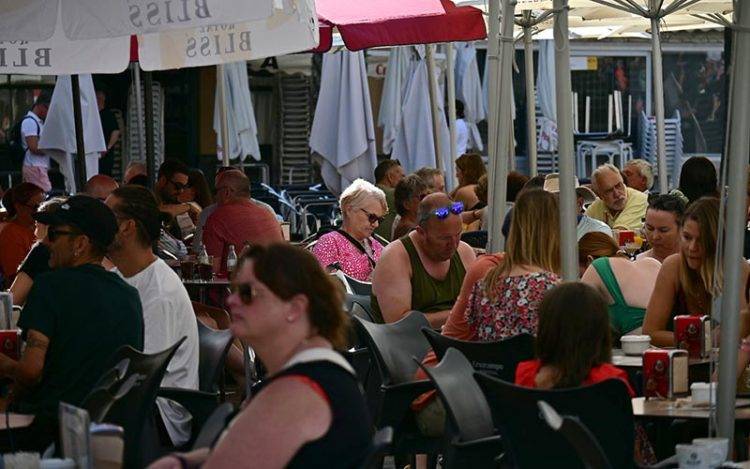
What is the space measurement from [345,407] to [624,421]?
152 cm

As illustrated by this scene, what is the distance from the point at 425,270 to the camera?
8.94 metres

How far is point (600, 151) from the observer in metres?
27.6

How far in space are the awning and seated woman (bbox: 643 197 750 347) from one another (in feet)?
17.0

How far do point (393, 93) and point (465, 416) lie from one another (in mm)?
15769

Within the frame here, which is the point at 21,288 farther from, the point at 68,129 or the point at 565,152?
the point at 68,129

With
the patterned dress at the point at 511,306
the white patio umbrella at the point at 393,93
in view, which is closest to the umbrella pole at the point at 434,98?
the white patio umbrella at the point at 393,93

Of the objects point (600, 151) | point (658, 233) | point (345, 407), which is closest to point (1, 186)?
point (600, 151)

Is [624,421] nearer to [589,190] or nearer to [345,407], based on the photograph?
[345,407]

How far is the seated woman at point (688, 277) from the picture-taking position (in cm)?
792

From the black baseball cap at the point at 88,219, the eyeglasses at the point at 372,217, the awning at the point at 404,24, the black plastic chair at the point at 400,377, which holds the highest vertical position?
the awning at the point at 404,24

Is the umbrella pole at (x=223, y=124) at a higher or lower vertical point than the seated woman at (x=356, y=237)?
higher

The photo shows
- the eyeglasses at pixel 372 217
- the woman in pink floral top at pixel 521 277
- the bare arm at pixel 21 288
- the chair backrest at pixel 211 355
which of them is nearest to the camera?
the woman in pink floral top at pixel 521 277

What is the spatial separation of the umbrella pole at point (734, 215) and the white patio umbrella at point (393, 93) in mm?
15963

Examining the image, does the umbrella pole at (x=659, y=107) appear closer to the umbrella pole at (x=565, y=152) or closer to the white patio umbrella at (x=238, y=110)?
the white patio umbrella at (x=238, y=110)
